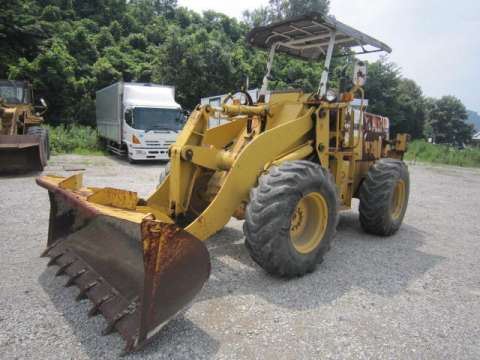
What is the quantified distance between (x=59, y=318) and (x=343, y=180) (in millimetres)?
3867

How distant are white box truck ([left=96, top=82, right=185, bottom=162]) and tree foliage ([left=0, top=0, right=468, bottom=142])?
339 centimetres

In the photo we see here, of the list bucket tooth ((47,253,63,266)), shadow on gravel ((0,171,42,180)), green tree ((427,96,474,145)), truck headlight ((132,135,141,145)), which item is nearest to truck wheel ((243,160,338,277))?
bucket tooth ((47,253,63,266))

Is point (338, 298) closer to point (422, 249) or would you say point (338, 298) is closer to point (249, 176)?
point (249, 176)

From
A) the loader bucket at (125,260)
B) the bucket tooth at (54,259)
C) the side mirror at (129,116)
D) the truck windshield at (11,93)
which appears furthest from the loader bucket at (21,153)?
the bucket tooth at (54,259)

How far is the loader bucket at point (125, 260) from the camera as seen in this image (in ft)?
7.90

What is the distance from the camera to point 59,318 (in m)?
2.84

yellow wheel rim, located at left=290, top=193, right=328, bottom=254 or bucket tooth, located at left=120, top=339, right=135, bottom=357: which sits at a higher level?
yellow wheel rim, located at left=290, top=193, right=328, bottom=254

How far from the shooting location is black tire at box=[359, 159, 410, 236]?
5.16 meters

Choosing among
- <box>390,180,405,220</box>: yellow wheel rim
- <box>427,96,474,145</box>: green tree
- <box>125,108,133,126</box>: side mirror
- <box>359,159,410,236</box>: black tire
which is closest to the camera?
<box>359,159,410,236</box>: black tire

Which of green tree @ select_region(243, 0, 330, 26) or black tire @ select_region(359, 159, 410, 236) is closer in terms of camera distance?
black tire @ select_region(359, 159, 410, 236)

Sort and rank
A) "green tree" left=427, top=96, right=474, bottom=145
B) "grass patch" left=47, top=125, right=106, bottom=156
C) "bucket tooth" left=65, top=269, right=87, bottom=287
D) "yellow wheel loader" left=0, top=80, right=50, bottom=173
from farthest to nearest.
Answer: "green tree" left=427, top=96, right=474, bottom=145 < "grass patch" left=47, top=125, right=106, bottom=156 < "yellow wheel loader" left=0, top=80, right=50, bottom=173 < "bucket tooth" left=65, top=269, right=87, bottom=287

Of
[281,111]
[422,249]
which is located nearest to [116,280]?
[281,111]

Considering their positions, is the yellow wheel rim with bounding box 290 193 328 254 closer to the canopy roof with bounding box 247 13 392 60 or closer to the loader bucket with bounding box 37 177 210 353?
the loader bucket with bounding box 37 177 210 353

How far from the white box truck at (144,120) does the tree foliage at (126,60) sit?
134 inches
